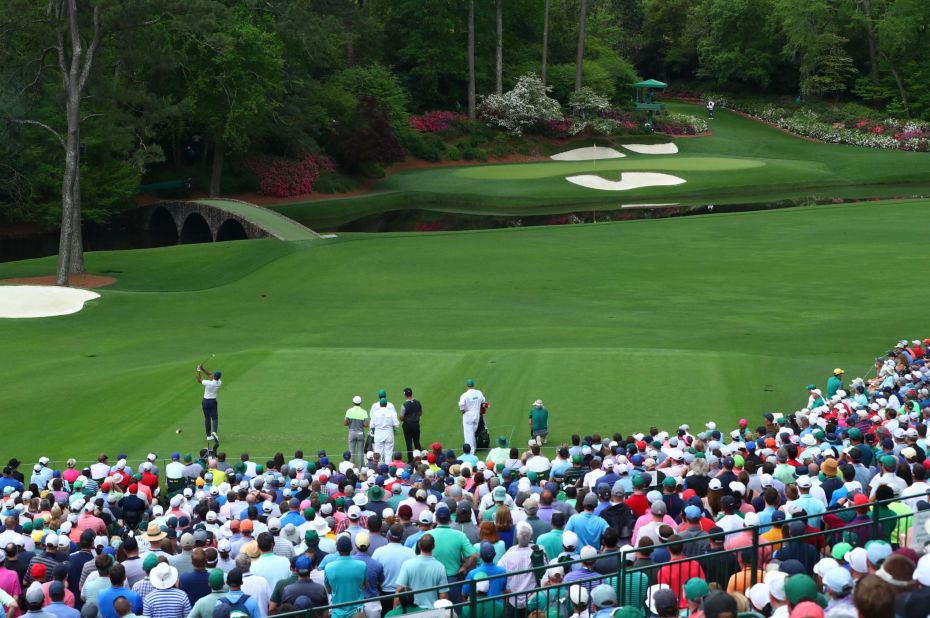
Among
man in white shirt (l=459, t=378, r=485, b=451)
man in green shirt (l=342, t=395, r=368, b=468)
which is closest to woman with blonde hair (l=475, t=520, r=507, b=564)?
man in white shirt (l=459, t=378, r=485, b=451)

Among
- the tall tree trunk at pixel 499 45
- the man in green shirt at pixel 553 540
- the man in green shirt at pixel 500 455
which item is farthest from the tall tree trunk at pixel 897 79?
the man in green shirt at pixel 553 540

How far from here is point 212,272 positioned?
40.5m

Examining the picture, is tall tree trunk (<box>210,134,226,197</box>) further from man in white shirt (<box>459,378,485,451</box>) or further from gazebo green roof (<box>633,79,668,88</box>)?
man in white shirt (<box>459,378,485,451</box>)

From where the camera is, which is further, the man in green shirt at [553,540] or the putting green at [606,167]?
the putting green at [606,167]

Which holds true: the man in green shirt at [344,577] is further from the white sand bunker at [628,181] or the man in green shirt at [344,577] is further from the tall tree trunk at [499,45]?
the tall tree trunk at [499,45]

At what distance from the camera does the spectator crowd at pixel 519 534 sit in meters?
8.72

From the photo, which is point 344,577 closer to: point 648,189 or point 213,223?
point 213,223

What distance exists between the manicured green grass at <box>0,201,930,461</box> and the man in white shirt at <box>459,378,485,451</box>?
59 cm

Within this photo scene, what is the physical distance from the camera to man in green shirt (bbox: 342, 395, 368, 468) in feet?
61.1

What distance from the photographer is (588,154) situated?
78000 mm

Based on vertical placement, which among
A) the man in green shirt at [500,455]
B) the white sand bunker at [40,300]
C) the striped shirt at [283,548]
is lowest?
the white sand bunker at [40,300]

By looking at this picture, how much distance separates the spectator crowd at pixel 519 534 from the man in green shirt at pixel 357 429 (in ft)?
7.43

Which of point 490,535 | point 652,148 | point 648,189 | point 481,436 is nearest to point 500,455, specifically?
point 481,436

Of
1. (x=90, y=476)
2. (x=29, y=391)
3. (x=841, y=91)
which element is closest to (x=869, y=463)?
(x=90, y=476)
